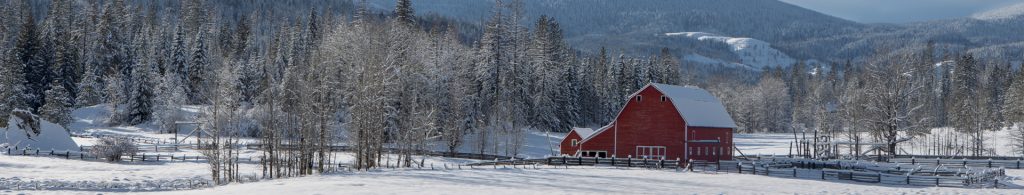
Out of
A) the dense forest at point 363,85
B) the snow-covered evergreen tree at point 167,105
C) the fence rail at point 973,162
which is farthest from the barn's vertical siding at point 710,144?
the snow-covered evergreen tree at point 167,105

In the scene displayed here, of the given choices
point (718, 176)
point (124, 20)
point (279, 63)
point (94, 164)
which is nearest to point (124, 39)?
point (124, 20)

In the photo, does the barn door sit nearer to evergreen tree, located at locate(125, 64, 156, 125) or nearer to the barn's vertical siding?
the barn's vertical siding

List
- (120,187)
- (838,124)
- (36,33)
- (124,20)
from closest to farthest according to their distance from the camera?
1. (120,187)
2. (36,33)
3. (124,20)
4. (838,124)

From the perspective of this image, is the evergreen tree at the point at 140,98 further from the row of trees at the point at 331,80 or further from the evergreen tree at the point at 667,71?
the evergreen tree at the point at 667,71

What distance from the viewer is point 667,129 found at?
57.3m

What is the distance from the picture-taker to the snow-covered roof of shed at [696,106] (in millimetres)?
57094

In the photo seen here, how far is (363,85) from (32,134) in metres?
30.1

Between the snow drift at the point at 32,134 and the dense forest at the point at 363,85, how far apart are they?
4.25 feet

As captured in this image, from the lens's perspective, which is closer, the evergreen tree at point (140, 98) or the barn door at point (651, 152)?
the barn door at point (651, 152)

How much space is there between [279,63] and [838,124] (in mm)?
74162

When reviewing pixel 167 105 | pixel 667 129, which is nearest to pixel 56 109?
pixel 167 105

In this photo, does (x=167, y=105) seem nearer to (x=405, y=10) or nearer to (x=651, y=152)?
(x=405, y=10)

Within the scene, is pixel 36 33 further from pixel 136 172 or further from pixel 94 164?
pixel 136 172

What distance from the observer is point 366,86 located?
47.3m
